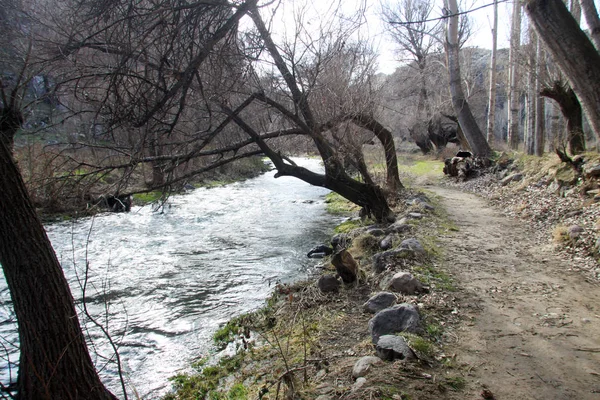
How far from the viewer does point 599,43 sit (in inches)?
187

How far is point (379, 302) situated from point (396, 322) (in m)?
0.87

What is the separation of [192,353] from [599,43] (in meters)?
6.04

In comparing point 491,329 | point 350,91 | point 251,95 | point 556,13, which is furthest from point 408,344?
point 350,91

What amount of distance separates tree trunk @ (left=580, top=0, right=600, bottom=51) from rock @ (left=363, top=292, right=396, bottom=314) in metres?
3.75

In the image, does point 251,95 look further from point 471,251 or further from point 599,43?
point 599,43

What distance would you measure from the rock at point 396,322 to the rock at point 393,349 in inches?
13.2

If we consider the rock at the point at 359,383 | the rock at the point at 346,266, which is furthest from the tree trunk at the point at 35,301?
the rock at the point at 346,266

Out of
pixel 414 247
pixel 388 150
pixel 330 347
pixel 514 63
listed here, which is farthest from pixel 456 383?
pixel 514 63

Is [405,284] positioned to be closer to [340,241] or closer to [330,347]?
[330,347]

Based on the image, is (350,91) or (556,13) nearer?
(556,13)

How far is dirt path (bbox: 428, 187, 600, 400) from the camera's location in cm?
→ 322

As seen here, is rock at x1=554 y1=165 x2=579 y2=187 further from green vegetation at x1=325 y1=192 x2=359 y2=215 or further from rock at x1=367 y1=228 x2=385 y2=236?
green vegetation at x1=325 y1=192 x2=359 y2=215

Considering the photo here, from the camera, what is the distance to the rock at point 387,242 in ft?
25.6

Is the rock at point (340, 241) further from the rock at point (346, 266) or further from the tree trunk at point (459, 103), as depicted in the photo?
the tree trunk at point (459, 103)
